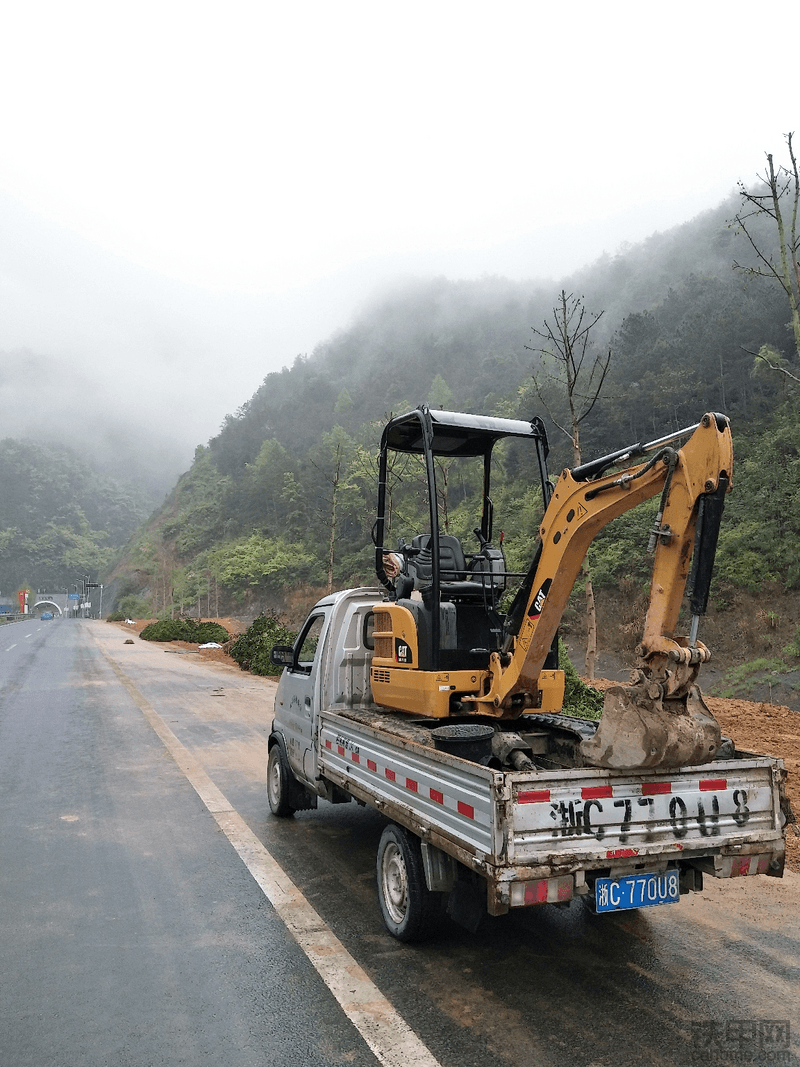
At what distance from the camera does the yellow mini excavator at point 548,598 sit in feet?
12.5

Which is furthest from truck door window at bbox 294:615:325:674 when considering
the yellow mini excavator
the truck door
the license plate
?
the license plate

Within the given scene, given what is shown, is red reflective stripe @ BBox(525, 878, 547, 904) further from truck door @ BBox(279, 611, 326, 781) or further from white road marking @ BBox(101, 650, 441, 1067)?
truck door @ BBox(279, 611, 326, 781)

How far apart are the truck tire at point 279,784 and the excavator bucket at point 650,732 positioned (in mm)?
3544

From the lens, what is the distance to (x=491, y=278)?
176000 millimetres

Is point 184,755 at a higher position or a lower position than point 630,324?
lower

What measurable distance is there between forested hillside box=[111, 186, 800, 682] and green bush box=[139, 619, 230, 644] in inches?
287

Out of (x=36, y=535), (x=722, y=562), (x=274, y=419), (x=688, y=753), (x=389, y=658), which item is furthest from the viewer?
(x=36, y=535)

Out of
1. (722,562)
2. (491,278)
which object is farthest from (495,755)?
(491,278)

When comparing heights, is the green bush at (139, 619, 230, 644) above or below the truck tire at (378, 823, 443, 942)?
below

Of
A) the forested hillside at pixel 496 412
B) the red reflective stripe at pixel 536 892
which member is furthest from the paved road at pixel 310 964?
the forested hillside at pixel 496 412

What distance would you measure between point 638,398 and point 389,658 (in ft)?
128

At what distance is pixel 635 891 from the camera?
143 inches

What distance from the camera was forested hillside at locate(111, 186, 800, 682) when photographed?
30.4 metres

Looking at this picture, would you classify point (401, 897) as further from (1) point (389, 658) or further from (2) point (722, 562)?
(2) point (722, 562)
